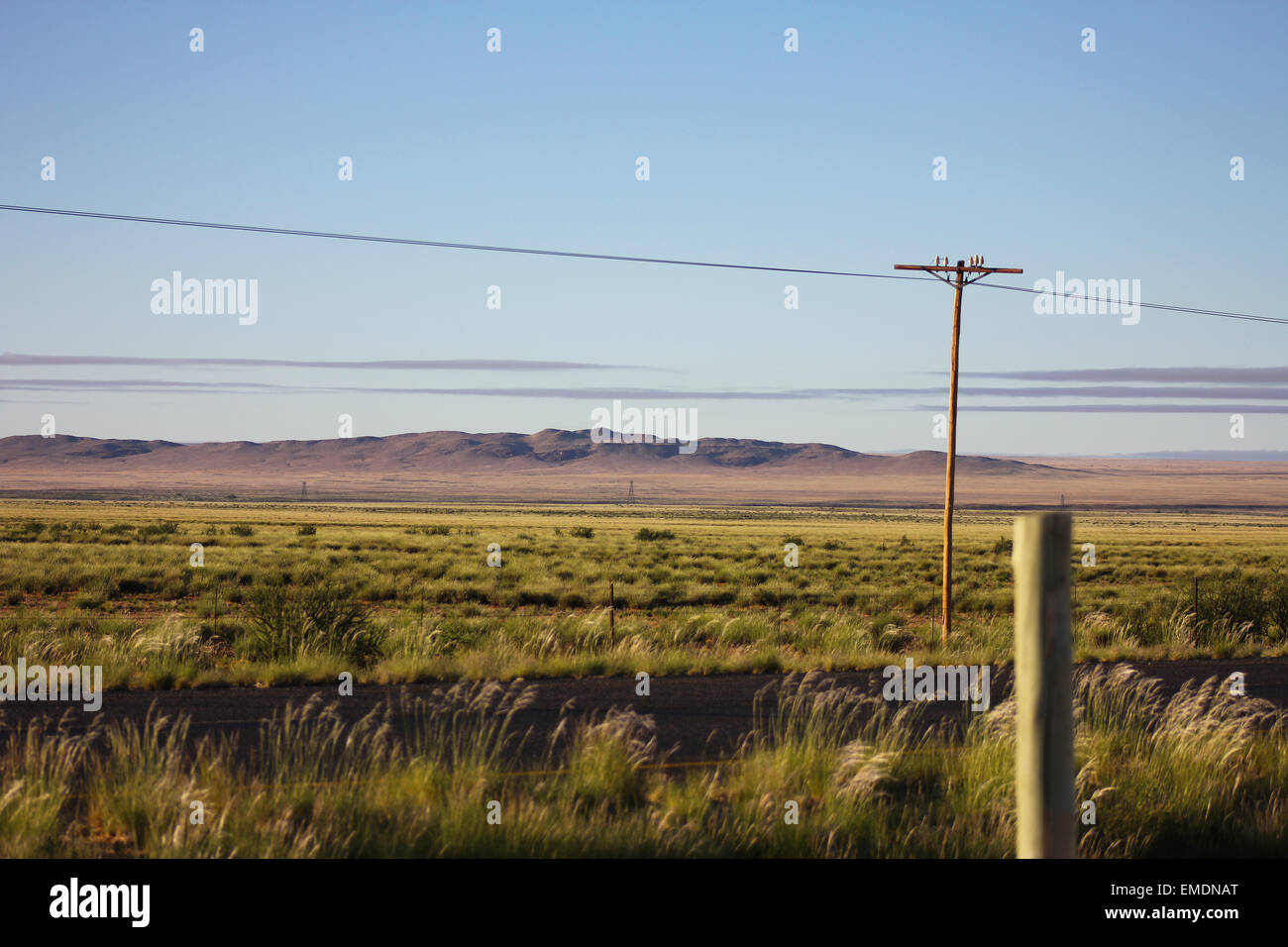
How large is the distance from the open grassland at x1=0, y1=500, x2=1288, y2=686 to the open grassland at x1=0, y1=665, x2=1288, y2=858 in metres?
5.90

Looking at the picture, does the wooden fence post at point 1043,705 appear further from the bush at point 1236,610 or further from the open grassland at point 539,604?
the bush at point 1236,610

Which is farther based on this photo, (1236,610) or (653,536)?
(653,536)

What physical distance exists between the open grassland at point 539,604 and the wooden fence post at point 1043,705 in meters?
11.3

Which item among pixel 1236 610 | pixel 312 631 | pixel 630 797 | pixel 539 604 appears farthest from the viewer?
pixel 539 604

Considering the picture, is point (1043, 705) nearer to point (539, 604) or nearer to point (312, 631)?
point (312, 631)

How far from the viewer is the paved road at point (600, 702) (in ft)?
35.0

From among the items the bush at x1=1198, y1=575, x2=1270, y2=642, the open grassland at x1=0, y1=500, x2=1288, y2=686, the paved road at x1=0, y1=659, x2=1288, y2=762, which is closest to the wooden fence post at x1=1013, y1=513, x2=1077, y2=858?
the paved road at x1=0, y1=659, x2=1288, y2=762

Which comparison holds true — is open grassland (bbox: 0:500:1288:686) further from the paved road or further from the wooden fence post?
the wooden fence post

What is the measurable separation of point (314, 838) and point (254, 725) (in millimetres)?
4776

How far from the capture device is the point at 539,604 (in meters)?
31.8

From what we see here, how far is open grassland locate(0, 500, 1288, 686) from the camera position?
15.7m

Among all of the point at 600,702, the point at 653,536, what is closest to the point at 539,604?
the point at 600,702

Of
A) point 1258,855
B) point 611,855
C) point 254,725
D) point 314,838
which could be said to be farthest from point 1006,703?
point 254,725

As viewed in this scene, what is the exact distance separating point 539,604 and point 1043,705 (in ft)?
94.0
